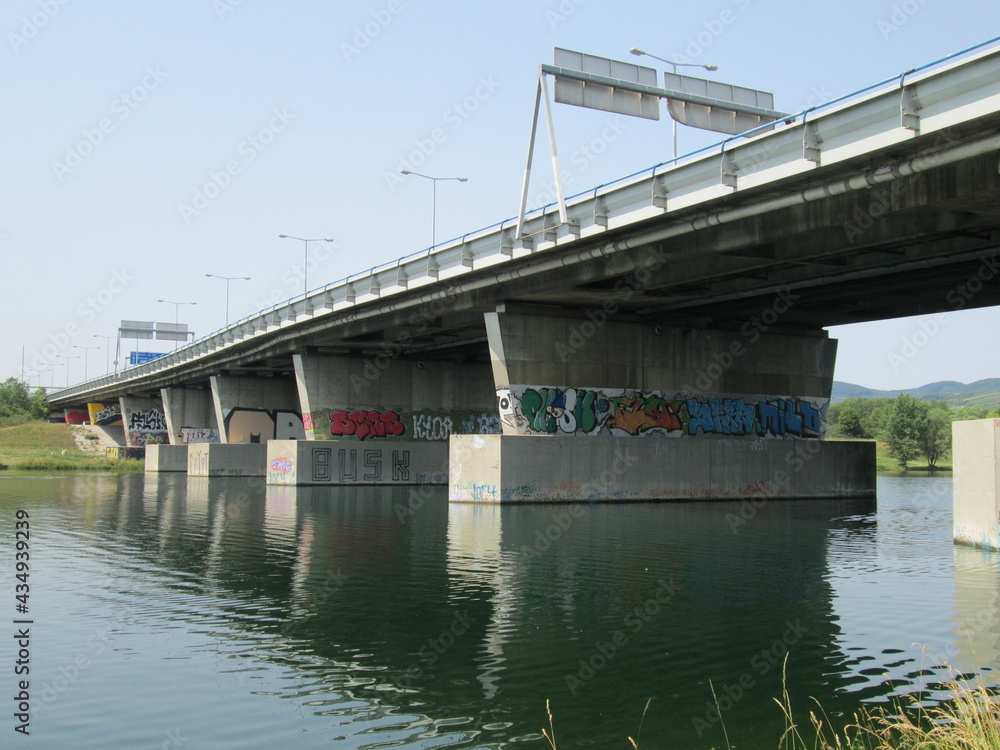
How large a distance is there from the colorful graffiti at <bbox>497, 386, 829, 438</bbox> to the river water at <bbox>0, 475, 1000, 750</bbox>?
1103cm

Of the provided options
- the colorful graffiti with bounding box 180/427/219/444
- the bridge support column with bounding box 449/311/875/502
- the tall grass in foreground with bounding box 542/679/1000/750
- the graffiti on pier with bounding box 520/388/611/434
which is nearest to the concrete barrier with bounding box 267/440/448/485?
the bridge support column with bounding box 449/311/875/502

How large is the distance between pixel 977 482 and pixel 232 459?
206 feet

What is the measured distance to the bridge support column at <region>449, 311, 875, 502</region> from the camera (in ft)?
136

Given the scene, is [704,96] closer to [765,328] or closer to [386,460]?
[765,328]

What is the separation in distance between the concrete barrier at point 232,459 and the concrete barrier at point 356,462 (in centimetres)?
1523

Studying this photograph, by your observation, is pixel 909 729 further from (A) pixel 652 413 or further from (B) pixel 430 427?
(B) pixel 430 427

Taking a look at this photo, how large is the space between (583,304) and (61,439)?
12433 centimetres

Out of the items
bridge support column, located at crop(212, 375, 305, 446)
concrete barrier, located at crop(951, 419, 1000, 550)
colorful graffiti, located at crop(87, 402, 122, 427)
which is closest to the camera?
concrete barrier, located at crop(951, 419, 1000, 550)

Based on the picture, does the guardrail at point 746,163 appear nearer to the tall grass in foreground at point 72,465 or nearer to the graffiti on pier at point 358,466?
the graffiti on pier at point 358,466

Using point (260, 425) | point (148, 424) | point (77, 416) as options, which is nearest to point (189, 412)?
point (260, 425)

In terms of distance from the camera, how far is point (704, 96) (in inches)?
1346

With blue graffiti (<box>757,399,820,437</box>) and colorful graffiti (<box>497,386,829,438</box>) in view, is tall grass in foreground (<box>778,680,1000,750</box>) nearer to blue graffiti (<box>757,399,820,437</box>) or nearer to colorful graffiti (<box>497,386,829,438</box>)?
colorful graffiti (<box>497,386,829,438</box>)

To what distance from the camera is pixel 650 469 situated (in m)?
43.8

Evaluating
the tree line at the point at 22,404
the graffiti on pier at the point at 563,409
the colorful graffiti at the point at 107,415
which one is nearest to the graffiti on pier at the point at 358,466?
the graffiti on pier at the point at 563,409
